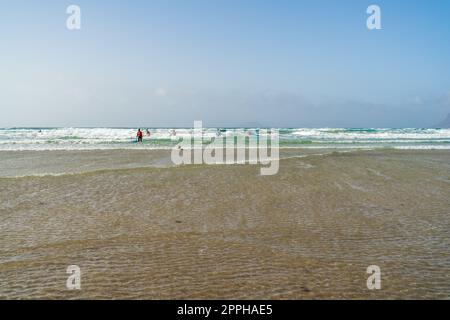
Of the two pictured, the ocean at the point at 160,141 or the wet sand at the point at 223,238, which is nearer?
the wet sand at the point at 223,238

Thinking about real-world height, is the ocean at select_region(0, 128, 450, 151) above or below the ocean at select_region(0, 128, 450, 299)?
above

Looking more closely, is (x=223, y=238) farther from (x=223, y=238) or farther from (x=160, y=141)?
(x=160, y=141)

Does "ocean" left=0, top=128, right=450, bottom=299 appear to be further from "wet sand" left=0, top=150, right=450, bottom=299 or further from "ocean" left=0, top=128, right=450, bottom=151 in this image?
"ocean" left=0, top=128, right=450, bottom=151

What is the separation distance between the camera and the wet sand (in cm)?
451

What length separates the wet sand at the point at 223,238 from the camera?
451 centimetres

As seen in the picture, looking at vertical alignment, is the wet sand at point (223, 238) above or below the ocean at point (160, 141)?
below

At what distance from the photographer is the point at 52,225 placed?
7207 millimetres

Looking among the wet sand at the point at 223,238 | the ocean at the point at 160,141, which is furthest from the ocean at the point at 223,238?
the ocean at the point at 160,141

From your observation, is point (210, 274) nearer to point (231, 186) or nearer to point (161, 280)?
point (161, 280)

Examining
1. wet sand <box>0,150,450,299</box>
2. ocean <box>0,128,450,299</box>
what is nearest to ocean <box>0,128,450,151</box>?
wet sand <box>0,150,450,299</box>

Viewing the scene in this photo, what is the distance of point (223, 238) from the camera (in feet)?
21.1

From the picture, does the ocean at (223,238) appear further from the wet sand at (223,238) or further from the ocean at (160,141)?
the ocean at (160,141)

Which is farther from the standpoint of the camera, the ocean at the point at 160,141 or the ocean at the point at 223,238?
the ocean at the point at 160,141
